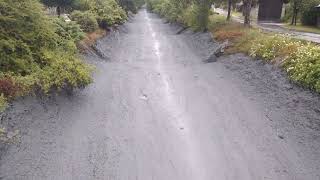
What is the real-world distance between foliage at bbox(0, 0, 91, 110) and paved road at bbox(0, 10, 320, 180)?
606 millimetres

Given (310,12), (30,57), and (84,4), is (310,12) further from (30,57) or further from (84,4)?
(30,57)

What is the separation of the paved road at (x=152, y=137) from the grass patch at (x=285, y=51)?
196 cm

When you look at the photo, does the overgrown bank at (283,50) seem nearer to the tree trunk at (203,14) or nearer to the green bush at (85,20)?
the tree trunk at (203,14)

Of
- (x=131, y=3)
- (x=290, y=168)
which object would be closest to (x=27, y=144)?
(x=290, y=168)

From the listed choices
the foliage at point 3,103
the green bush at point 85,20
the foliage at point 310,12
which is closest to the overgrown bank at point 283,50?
the green bush at point 85,20

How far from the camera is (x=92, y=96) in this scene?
16219mm

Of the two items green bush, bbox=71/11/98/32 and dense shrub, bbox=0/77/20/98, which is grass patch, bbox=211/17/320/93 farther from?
dense shrub, bbox=0/77/20/98

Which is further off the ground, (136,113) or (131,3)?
(131,3)

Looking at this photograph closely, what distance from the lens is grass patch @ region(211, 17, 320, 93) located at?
15.2 m

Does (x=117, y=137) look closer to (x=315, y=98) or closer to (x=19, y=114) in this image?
(x=19, y=114)

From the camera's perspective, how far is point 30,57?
47.0 ft

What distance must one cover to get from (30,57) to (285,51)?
1114cm

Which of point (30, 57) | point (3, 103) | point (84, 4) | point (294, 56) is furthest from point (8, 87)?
point (84, 4)

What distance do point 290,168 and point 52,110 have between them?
7.56 meters
